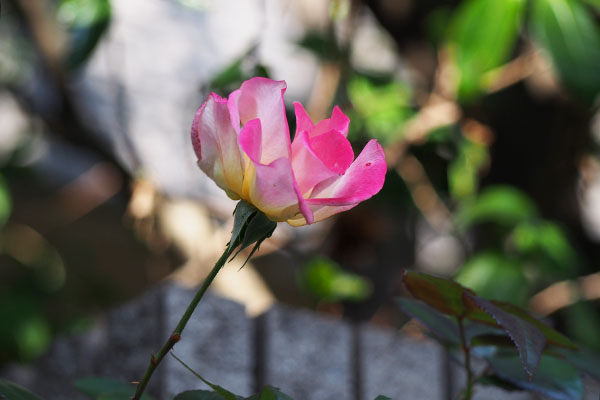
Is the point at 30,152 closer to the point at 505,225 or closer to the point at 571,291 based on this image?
the point at 505,225

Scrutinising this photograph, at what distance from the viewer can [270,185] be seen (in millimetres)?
262

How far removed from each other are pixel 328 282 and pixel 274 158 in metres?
0.96

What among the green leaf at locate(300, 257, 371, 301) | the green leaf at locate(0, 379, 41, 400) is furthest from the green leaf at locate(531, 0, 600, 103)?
the green leaf at locate(0, 379, 41, 400)

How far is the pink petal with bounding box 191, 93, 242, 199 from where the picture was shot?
279mm

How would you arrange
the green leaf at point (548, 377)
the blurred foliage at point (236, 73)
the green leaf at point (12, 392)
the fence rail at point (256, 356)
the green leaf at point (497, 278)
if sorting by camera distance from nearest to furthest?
the green leaf at point (12, 392) < the green leaf at point (548, 377) < the fence rail at point (256, 356) < the blurred foliage at point (236, 73) < the green leaf at point (497, 278)

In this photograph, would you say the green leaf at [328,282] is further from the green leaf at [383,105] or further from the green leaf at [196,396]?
the green leaf at [196,396]

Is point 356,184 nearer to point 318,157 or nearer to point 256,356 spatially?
point 318,157

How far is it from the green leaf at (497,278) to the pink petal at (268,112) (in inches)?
29.8

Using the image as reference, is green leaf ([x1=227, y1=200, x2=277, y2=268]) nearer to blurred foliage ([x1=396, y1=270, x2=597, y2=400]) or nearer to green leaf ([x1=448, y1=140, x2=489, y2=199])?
blurred foliage ([x1=396, y1=270, x2=597, y2=400])

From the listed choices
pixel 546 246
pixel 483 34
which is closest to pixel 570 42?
pixel 483 34

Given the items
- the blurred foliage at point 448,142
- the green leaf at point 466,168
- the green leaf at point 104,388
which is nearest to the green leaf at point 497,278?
the blurred foliage at point 448,142

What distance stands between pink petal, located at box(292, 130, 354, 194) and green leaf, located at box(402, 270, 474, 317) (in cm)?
7

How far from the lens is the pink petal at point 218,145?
28 cm

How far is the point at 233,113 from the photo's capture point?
275mm
